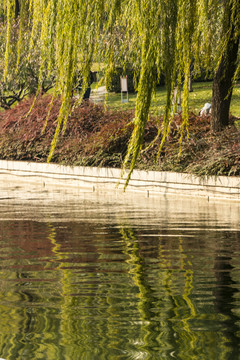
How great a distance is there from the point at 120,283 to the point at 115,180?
980 cm

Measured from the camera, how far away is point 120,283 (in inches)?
269

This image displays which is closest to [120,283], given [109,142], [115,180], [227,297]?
[227,297]

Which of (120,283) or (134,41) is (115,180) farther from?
(120,283)

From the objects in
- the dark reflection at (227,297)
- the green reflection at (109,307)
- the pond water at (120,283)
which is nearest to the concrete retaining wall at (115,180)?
the pond water at (120,283)

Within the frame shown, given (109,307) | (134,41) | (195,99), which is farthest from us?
(195,99)

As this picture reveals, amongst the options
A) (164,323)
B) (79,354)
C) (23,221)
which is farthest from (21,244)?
(79,354)

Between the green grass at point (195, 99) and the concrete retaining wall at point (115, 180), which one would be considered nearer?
the concrete retaining wall at point (115, 180)

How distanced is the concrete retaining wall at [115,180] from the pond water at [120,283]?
1.42m

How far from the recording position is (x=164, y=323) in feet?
17.3

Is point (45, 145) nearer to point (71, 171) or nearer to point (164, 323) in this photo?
point (71, 171)

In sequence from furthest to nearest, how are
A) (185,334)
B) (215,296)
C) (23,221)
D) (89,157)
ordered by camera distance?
(89,157) → (23,221) → (215,296) → (185,334)

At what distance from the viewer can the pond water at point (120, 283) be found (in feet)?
15.4

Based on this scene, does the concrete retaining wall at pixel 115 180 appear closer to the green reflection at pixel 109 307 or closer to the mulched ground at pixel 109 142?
the mulched ground at pixel 109 142

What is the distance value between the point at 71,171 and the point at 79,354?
1367cm
